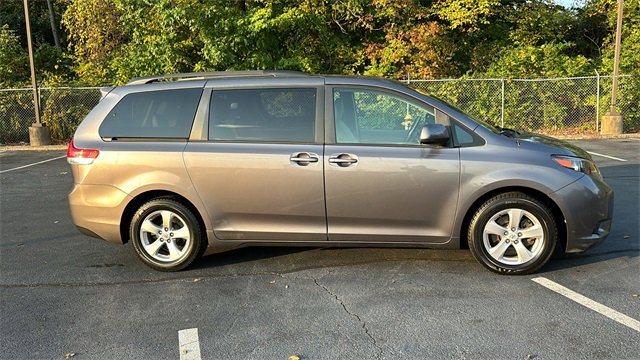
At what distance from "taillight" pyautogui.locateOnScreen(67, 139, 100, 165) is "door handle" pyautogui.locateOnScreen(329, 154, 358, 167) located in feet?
6.97

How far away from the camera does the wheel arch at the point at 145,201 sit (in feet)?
15.4

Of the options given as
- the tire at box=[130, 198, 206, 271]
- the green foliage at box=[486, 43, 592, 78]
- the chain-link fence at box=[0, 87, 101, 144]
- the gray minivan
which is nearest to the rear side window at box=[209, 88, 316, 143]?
the gray minivan

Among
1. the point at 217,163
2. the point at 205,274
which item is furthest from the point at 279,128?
the point at 205,274

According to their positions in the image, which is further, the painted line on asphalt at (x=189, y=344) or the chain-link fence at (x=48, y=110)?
the chain-link fence at (x=48, y=110)

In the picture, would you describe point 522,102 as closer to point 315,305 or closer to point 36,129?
point 315,305

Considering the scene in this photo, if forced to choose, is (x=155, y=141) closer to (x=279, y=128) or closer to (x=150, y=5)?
(x=279, y=128)

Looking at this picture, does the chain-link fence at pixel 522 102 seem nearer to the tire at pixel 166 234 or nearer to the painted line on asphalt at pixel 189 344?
the tire at pixel 166 234

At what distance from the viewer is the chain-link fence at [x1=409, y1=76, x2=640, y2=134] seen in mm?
15344

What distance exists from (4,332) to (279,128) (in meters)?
2.56

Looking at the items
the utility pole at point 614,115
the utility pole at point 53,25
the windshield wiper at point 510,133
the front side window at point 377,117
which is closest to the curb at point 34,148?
the utility pole at point 53,25

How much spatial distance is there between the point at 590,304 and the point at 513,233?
789 millimetres

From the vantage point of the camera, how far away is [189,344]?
3.43 m

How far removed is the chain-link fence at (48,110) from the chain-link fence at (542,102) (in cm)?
1050

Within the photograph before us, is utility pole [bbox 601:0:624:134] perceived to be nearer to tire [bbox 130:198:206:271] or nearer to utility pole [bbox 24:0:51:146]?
tire [bbox 130:198:206:271]
